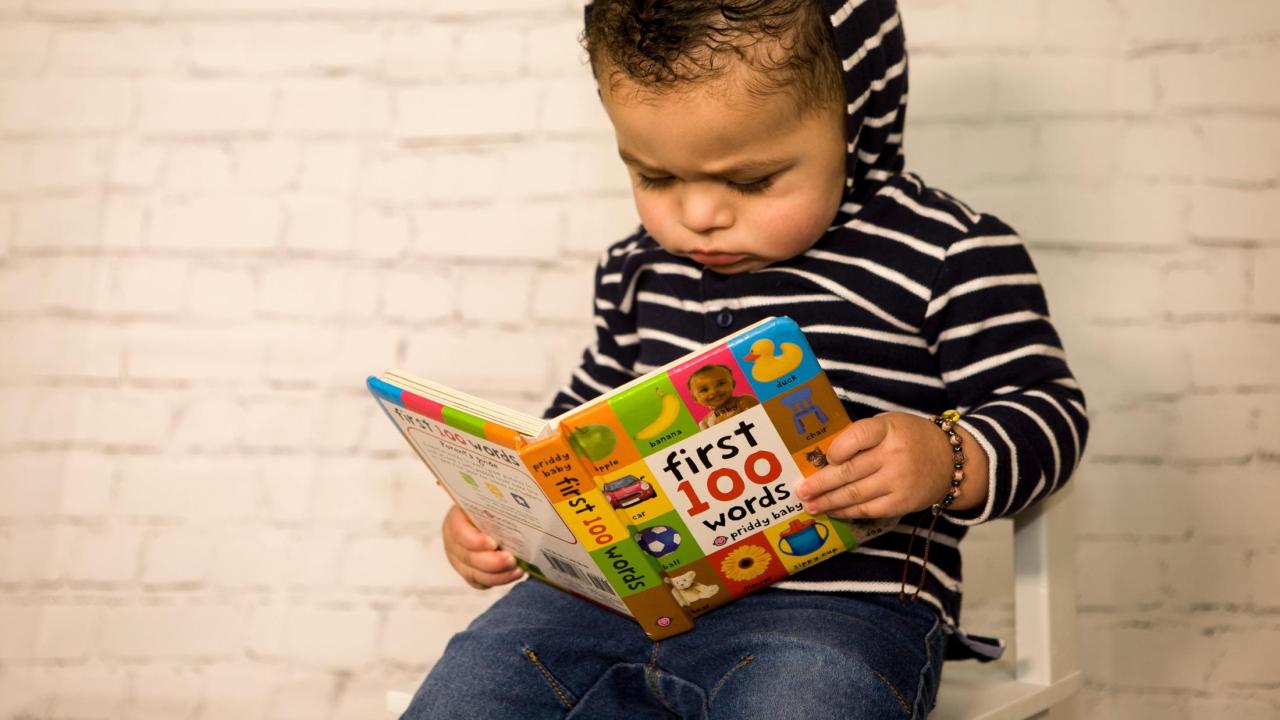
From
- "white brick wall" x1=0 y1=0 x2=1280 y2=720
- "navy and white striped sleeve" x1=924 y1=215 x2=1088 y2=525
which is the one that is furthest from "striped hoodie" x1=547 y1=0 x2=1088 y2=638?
"white brick wall" x1=0 y1=0 x2=1280 y2=720

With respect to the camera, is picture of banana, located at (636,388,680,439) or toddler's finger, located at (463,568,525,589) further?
toddler's finger, located at (463,568,525,589)

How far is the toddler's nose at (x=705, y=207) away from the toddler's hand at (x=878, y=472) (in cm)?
21

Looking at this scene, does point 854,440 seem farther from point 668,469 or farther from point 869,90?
point 869,90

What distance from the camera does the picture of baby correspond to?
774 mm

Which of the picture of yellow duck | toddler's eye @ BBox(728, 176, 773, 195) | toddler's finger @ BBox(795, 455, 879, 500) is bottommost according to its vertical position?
toddler's finger @ BBox(795, 455, 879, 500)

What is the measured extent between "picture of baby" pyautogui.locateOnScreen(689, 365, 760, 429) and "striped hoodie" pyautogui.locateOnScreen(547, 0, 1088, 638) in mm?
203

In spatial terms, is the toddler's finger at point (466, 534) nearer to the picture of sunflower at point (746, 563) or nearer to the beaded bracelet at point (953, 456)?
the picture of sunflower at point (746, 563)

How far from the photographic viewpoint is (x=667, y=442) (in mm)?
797

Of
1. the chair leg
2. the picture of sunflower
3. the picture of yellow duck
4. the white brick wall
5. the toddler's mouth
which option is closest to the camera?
the picture of yellow duck

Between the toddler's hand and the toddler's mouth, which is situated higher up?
the toddler's mouth

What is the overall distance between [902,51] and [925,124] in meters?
0.43

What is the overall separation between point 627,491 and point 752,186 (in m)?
0.28

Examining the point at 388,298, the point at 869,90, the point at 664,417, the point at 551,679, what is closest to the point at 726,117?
the point at 869,90

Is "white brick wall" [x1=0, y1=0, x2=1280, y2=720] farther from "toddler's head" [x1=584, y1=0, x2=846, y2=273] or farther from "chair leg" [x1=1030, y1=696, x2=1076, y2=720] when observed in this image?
"toddler's head" [x1=584, y1=0, x2=846, y2=273]
